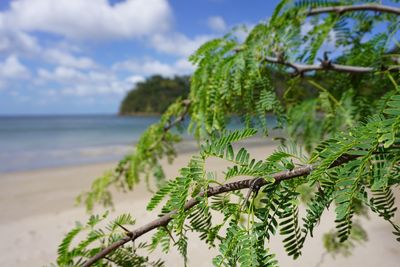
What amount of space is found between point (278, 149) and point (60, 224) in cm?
740

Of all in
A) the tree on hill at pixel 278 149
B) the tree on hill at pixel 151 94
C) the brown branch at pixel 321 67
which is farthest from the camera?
the tree on hill at pixel 151 94

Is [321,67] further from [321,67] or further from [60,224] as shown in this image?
[60,224]

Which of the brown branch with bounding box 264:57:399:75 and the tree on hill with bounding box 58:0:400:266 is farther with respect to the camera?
the brown branch with bounding box 264:57:399:75

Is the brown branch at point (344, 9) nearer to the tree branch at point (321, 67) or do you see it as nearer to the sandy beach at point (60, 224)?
the tree branch at point (321, 67)

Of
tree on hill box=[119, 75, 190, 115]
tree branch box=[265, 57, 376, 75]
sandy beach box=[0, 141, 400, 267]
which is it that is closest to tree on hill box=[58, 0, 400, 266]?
tree branch box=[265, 57, 376, 75]

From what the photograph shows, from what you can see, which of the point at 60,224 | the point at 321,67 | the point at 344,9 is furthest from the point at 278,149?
the point at 60,224

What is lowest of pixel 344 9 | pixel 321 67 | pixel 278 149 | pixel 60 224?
pixel 60 224

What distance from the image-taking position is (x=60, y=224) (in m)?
7.28

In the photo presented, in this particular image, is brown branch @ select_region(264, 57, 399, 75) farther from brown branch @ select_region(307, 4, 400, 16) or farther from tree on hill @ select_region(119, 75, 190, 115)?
tree on hill @ select_region(119, 75, 190, 115)

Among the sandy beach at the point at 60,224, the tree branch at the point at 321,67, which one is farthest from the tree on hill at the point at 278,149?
the sandy beach at the point at 60,224

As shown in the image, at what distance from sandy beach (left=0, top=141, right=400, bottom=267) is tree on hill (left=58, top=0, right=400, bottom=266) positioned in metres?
2.06

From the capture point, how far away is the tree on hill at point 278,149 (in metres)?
0.59

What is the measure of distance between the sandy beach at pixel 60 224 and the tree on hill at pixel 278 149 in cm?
206

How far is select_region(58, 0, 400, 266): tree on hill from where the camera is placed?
23.2 inches
